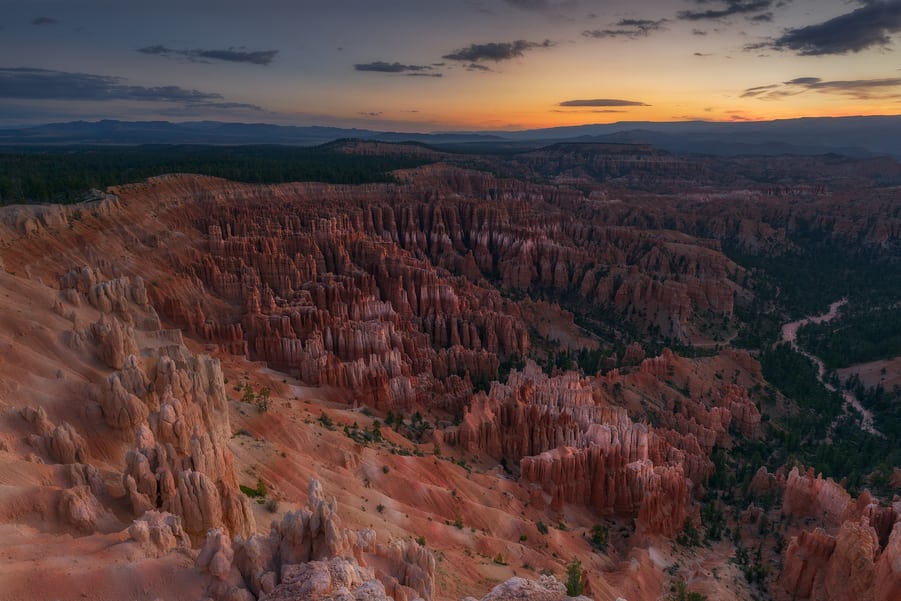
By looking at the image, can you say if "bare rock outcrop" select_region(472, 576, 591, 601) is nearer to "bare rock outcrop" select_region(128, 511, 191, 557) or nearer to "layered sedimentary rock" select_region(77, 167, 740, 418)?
"bare rock outcrop" select_region(128, 511, 191, 557)

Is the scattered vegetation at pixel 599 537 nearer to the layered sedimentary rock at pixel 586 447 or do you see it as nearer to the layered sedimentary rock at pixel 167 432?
the layered sedimentary rock at pixel 586 447

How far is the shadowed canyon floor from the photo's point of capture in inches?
460

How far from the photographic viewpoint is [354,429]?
29.3 metres

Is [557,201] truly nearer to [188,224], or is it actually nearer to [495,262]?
[495,262]

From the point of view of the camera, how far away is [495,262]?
85.8 m

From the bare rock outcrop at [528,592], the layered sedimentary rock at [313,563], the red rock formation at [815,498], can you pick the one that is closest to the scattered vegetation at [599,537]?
the red rock formation at [815,498]

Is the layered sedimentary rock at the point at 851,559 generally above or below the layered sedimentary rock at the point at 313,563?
below

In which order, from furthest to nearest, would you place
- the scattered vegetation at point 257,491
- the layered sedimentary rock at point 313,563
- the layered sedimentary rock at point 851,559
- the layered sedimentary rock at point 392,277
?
the layered sedimentary rock at point 392,277
the layered sedimentary rock at point 851,559
the scattered vegetation at point 257,491
the layered sedimentary rock at point 313,563

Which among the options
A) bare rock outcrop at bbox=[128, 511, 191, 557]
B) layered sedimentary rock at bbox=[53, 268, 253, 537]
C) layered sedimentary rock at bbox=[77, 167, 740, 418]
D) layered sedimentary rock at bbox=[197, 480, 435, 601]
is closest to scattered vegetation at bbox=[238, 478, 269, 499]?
layered sedimentary rock at bbox=[53, 268, 253, 537]

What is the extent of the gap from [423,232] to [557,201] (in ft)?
155

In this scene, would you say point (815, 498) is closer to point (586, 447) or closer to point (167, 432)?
point (586, 447)

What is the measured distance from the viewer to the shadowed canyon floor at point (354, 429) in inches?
460

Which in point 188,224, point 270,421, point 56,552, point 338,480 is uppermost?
point 188,224

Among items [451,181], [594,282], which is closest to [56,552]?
[594,282]
